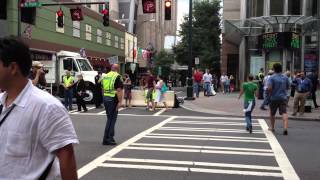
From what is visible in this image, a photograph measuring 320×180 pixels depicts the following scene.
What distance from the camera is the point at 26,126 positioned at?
2.91 metres

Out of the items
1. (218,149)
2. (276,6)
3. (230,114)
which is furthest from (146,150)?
(276,6)

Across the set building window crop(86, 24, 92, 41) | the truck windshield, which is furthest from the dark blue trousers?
building window crop(86, 24, 92, 41)

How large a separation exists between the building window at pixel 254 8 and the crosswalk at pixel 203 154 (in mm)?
27617

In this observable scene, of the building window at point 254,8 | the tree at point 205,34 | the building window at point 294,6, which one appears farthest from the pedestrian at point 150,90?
the tree at point 205,34

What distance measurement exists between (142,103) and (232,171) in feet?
51.8

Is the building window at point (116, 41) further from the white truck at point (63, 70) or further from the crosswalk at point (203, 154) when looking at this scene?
the crosswalk at point (203, 154)

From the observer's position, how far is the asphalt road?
8.53 m

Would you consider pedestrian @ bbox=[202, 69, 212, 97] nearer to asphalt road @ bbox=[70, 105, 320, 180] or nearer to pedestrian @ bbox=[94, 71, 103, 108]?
pedestrian @ bbox=[94, 71, 103, 108]

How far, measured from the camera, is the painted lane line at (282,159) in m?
8.45

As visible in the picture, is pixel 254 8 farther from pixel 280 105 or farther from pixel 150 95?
pixel 280 105

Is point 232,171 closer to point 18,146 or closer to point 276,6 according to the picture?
point 18,146

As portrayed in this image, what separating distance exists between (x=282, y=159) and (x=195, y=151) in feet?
5.72

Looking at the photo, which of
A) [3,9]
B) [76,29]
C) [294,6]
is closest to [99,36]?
[76,29]

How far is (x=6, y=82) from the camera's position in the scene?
117 inches
